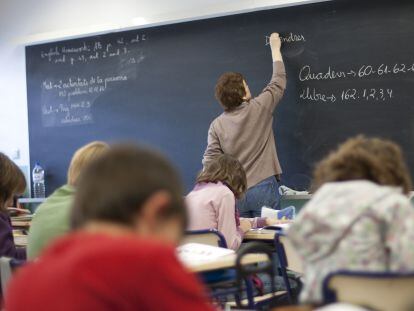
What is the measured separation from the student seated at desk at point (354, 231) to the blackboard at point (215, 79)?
3.12 m

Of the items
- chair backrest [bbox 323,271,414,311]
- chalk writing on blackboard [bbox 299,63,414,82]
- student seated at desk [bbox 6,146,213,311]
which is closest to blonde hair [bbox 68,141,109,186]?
chair backrest [bbox 323,271,414,311]

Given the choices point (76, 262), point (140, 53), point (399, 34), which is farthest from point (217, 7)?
point (76, 262)

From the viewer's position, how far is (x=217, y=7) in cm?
534

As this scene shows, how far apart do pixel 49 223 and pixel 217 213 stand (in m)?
1.17

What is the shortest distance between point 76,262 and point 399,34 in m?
4.26

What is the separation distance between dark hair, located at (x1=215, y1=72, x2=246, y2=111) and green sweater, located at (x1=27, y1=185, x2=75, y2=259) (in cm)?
233

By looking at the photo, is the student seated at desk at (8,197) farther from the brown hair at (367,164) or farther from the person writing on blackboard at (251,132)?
the person writing on blackboard at (251,132)

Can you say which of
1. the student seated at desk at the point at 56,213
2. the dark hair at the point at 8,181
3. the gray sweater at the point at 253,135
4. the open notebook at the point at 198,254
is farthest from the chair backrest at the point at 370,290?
the gray sweater at the point at 253,135

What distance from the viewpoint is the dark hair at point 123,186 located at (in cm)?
101

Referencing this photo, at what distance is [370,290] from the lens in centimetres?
176

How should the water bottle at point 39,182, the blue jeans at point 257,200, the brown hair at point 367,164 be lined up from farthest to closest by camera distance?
the water bottle at point 39,182 → the blue jeans at point 257,200 → the brown hair at point 367,164

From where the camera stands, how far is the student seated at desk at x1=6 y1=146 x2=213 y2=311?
96 cm

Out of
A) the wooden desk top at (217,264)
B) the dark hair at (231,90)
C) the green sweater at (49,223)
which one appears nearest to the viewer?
the wooden desk top at (217,264)

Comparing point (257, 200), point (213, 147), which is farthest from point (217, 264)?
point (213, 147)
